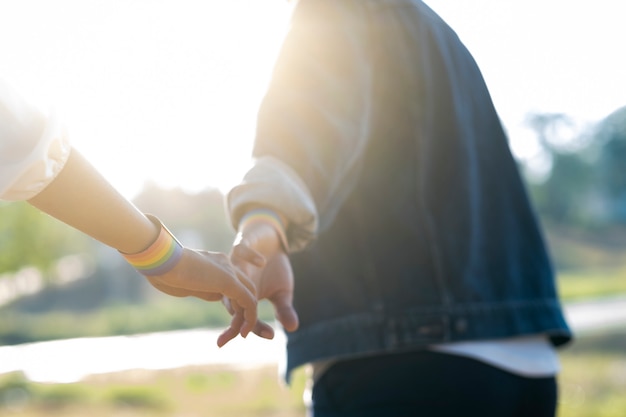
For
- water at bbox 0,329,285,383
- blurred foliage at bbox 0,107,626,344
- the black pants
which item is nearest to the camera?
the black pants

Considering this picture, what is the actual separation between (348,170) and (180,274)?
0.42 m

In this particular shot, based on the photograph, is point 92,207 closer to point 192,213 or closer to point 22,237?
point 22,237

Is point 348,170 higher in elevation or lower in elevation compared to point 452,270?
higher

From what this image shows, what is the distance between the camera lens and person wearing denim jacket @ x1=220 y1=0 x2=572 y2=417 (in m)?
1.51

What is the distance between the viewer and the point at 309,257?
1.61 meters

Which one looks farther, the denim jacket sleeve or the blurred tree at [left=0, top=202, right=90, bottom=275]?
the blurred tree at [left=0, top=202, right=90, bottom=275]

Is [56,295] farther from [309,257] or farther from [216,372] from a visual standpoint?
[309,257]

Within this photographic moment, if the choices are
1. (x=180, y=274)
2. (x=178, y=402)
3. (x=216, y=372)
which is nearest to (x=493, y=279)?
(x=180, y=274)

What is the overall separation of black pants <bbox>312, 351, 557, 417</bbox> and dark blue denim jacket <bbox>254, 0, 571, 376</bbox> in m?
0.04

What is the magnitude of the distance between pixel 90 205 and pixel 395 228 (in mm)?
596

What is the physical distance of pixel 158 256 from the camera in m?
1.25

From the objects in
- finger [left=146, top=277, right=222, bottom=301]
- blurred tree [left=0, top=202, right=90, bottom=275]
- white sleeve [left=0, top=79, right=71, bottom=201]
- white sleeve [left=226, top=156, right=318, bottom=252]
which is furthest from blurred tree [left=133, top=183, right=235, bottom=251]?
white sleeve [left=0, top=79, right=71, bottom=201]

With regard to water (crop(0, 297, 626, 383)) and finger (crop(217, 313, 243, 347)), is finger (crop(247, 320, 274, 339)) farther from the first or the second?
water (crop(0, 297, 626, 383))

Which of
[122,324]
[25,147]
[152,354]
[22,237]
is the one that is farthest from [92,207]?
[122,324]
